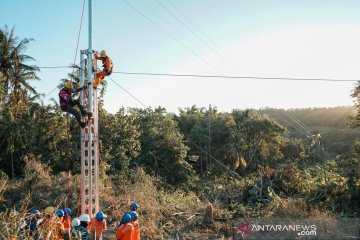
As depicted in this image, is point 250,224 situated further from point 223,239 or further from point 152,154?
point 152,154

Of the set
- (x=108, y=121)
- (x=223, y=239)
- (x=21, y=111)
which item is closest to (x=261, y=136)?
(x=108, y=121)

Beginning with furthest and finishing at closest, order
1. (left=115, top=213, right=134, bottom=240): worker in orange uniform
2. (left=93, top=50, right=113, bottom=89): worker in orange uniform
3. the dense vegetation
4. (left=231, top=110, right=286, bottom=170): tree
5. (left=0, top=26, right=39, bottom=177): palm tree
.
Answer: (left=231, top=110, right=286, bottom=170): tree
(left=0, top=26, right=39, bottom=177): palm tree
the dense vegetation
(left=93, top=50, right=113, bottom=89): worker in orange uniform
(left=115, top=213, right=134, bottom=240): worker in orange uniform

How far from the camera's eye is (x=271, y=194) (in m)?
14.6

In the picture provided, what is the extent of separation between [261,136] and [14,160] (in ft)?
74.6

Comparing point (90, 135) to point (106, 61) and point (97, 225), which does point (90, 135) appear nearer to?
point (106, 61)

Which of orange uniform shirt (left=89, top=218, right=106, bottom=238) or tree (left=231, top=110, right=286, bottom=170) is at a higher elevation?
tree (left=231, top=110, right=286, bottom=170)

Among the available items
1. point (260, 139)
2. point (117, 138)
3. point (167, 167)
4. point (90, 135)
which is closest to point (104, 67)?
point (90, 135)

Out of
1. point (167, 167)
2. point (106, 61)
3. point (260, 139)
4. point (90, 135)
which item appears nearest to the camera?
point (90, 135)

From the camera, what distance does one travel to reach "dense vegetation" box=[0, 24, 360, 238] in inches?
510

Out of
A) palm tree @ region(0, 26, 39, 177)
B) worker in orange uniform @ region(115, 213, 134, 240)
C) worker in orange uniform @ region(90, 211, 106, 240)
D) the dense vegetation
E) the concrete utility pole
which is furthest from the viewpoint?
palm tree @ region(0, 26, 39, 177)

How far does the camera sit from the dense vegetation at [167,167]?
12.9 m

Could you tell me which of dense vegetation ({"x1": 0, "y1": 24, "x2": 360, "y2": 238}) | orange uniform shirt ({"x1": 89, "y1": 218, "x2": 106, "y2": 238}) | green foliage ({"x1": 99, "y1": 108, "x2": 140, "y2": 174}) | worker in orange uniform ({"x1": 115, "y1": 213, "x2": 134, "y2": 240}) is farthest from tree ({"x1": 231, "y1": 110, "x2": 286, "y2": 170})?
worker in orange uniform ({"x1": 115, "y1": 213, "x2": 134, "y2": 240})

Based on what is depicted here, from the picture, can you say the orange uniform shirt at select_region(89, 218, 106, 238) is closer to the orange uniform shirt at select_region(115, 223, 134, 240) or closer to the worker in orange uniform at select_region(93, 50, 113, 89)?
the orange uniform shirt at select_region(115, 223, 134, 240)

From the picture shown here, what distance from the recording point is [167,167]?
26016mm
